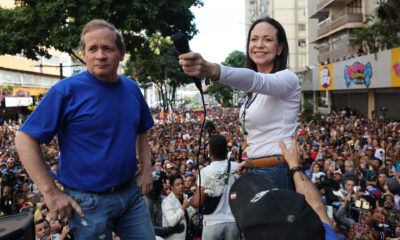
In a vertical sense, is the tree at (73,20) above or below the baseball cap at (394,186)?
above

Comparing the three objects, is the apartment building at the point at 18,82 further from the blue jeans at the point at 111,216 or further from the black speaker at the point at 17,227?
the blue jeans at the point at 111,216

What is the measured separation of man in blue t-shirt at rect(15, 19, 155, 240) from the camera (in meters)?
1.86

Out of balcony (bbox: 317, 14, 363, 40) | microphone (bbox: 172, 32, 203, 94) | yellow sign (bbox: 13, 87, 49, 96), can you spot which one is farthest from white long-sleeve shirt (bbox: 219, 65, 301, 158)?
yellow sign (bbox: 13, 87, 49, 96)

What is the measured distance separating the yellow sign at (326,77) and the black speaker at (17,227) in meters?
31.1

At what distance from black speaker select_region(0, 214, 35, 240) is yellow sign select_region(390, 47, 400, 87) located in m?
20.8

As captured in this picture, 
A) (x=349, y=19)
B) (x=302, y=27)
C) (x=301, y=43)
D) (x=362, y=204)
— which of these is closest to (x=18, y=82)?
(x=349, y=19)

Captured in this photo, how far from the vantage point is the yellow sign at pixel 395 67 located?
19.3 metres

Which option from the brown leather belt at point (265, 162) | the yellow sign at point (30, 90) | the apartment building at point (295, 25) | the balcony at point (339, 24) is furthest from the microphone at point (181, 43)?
the apartment building at point (295, 25)

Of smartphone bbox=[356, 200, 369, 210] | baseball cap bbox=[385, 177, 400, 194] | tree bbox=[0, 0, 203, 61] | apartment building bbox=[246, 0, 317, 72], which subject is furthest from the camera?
apartment building bbox=[246, 0, 317, 72]

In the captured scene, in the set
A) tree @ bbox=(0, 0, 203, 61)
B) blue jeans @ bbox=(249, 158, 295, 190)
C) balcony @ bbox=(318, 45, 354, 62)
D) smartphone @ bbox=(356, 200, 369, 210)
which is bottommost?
smartphone @ bbox=(356, 200, 369, 210)

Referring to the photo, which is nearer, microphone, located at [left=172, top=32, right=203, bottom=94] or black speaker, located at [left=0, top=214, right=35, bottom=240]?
microphone, located at [left=172, top=32, right=203, bottom=94]

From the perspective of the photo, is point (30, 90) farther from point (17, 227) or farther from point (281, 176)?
point (281, 176)

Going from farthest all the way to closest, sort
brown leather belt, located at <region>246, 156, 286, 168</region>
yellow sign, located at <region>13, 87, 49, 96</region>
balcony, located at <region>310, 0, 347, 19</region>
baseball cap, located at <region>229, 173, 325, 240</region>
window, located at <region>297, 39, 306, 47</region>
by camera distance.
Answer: window, located at <region>297, 39, 306, 47</region> → yellow sign, located at <region>13, 87, 49, 96</region> → balcony, located at <region>310, 0, 347, 19</region> → brown leather belt, located at <region>246, 156, 286, 168</region> → baseball cap, located at <region>229, 173, 325, 240</region>

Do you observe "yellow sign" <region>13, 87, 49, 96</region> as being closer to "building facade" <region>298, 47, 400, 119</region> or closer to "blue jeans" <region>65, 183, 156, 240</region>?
"building facade" <region>298, 47, 400, 119</region>
